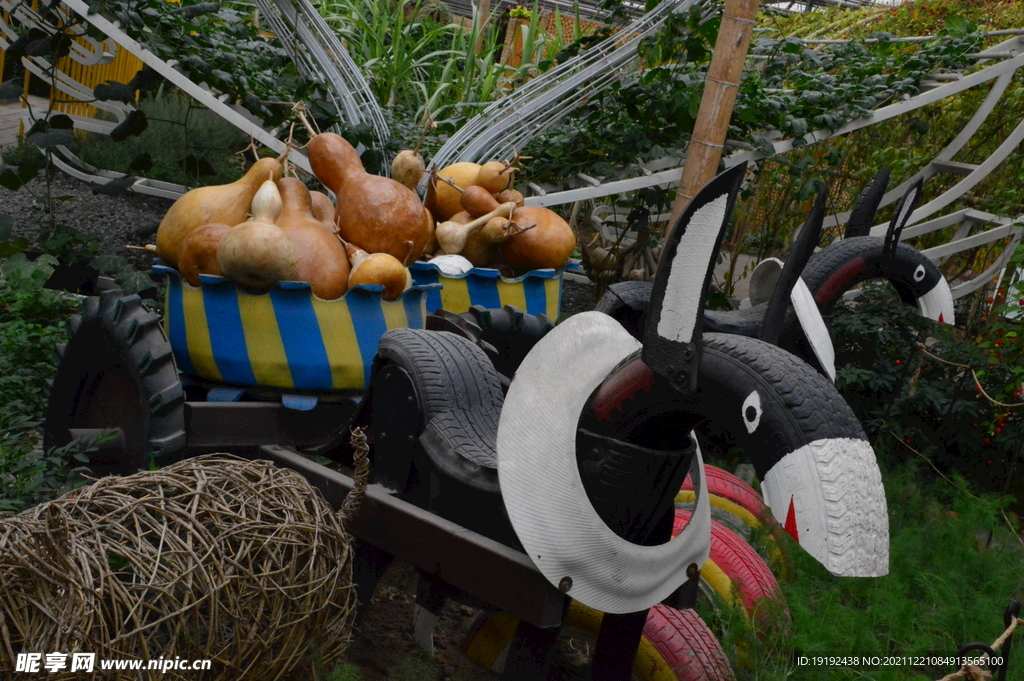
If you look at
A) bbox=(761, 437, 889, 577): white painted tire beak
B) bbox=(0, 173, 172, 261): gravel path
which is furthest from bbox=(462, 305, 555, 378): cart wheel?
bbox=(0, 173, 172, 261): gravel path

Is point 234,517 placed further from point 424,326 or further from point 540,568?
point 424,326

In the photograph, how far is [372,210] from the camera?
252cm

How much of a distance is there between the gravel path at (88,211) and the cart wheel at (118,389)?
91.7 inches

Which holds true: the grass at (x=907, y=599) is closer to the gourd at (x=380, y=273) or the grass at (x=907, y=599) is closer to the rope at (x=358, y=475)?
the rope at (x=358, y=475)

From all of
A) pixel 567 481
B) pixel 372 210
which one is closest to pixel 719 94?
pixel 372 210

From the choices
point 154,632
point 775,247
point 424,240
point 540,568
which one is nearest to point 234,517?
point 154,632

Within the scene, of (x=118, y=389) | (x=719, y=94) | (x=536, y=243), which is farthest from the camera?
(x=719, y=94)

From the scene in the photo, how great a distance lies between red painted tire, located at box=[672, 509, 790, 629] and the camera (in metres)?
2.11

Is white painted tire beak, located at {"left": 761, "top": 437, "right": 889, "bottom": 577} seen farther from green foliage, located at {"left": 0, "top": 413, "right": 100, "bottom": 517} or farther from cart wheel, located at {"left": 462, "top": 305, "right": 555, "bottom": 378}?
green foliage, located at {"left": 0, "top": 413, "right": 100, "bottom": 517}

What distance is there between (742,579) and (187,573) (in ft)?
4.31

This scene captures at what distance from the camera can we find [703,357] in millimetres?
1380

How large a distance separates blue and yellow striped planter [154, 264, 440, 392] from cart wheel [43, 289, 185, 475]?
98mm

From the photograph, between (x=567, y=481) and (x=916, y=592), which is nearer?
(x=567, y=481)

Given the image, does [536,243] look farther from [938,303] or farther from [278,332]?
[938,303]
